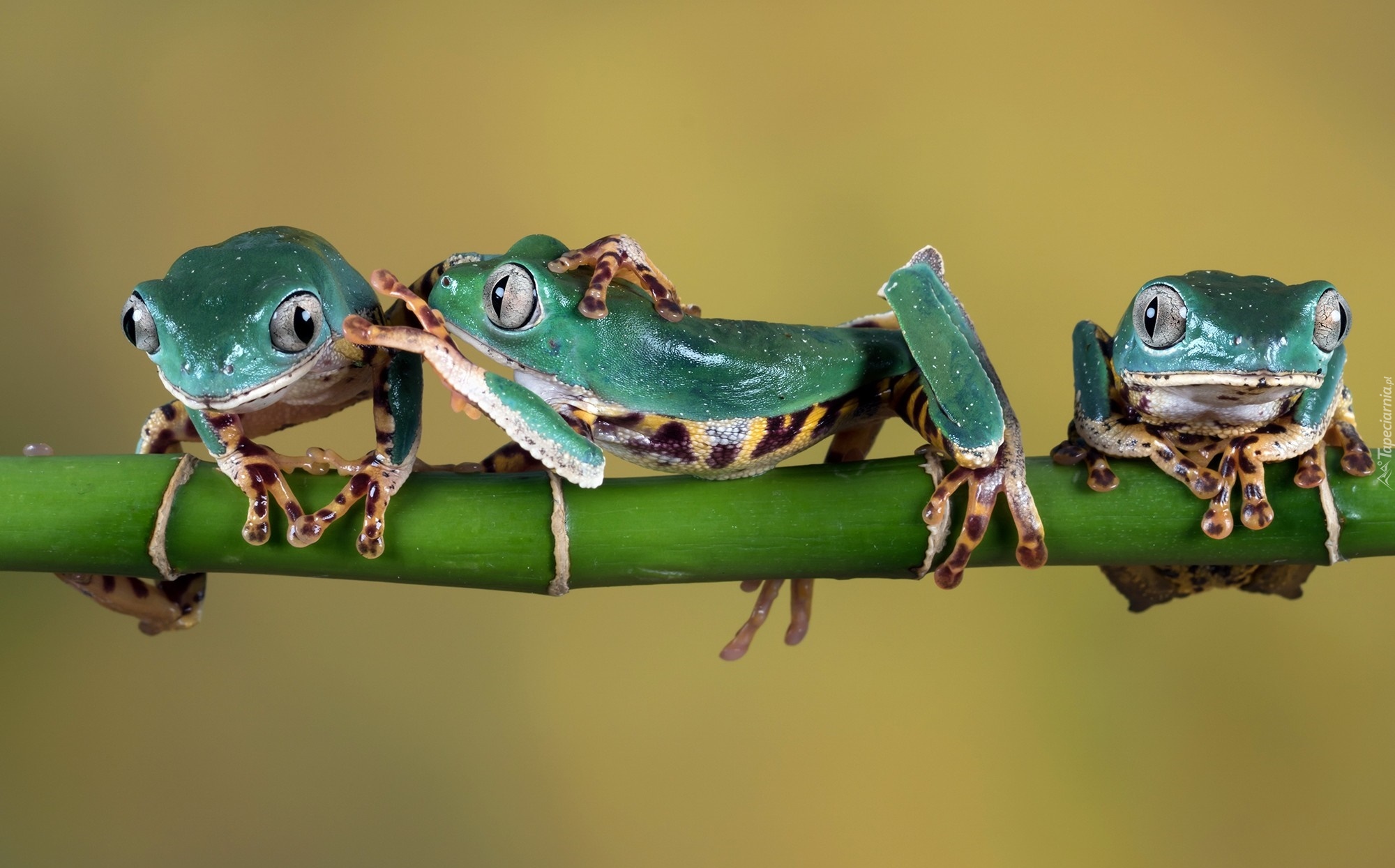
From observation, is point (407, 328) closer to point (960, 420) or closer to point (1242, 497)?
point (960, 420)

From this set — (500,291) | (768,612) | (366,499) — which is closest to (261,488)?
(366,499)

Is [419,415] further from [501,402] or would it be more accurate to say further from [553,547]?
[553,547]

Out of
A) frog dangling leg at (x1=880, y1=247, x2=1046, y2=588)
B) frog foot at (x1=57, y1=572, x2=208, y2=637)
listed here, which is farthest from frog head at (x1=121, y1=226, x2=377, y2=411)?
frog dangling leg at (x1=880, y1=247, x2=1046, y2=588)

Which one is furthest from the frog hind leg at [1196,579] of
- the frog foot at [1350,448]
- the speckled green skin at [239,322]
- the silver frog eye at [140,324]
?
the silver frog eye at [140,324]

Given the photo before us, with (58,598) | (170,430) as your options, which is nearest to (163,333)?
(170,430)

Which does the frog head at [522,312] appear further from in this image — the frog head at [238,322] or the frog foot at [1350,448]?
the frog foot at [1350,448]

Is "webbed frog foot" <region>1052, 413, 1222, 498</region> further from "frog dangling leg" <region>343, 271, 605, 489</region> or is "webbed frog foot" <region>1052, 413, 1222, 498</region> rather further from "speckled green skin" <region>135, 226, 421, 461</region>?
"speckled green skin" <region>135, 226, 421, 461</region>
